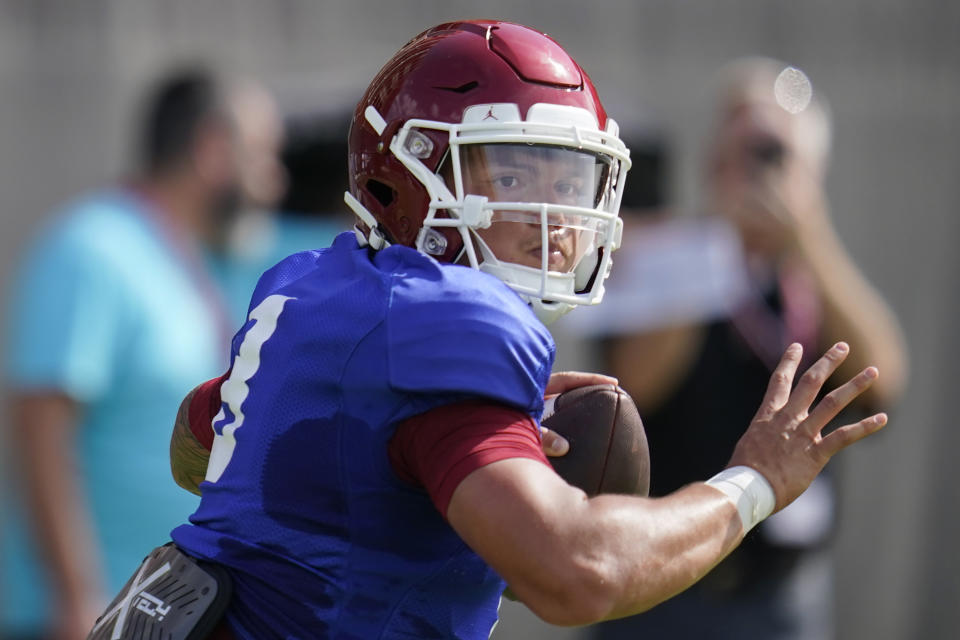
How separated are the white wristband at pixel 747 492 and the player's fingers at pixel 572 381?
0.24m

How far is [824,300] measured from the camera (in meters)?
4.36

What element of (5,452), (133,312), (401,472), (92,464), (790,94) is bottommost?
(5,452)

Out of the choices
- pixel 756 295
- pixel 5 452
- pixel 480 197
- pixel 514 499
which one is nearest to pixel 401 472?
pixel 514 499

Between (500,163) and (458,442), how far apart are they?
58cm

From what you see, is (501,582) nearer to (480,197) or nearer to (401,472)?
(401,472)

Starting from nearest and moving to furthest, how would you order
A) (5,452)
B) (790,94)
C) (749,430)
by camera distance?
(749,430)
(790,94)
(5,452)

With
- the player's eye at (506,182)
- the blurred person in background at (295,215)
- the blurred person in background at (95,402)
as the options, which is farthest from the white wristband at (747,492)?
the blurred person in background at (295,215)

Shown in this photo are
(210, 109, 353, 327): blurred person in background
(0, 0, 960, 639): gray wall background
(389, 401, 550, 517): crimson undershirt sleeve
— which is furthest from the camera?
(0, 0, 960, 639): gray wall background

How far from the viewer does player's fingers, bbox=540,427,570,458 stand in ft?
6.82

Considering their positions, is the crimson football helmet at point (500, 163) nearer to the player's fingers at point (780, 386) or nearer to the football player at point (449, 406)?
the football player at point (449, 406)

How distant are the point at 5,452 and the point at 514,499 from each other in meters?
4.53

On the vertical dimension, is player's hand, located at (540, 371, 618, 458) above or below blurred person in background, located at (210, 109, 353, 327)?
above

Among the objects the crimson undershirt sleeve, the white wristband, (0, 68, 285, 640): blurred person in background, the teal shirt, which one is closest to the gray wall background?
(0, 68, 285, 640): blurred person in background

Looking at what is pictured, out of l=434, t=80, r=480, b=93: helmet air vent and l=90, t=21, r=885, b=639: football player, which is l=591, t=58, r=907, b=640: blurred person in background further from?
l=434, t=80, r=480, b=93: helmet air vent
